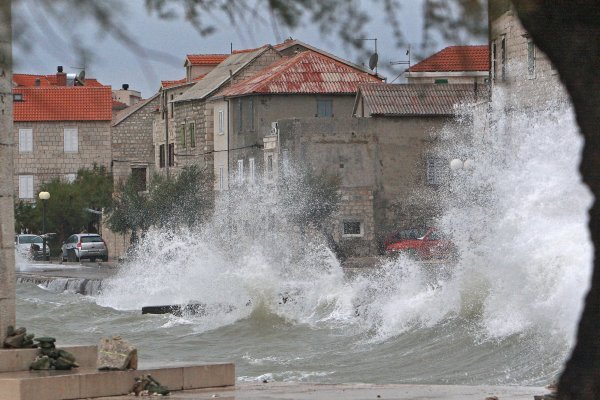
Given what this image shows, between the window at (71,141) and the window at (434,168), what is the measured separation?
34.0m

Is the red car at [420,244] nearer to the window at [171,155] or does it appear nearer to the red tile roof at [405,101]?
the red tile roof at [405,101]

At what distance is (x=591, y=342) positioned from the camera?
6.75m

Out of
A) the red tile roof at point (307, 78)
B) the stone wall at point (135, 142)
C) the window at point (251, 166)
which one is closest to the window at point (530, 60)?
the red tile roof at point (307, 78)

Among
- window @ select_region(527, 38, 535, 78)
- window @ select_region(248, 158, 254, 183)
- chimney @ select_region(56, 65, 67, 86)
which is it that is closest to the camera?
window @ select_region(527, 38, 535, 78)

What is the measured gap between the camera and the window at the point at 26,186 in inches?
3361

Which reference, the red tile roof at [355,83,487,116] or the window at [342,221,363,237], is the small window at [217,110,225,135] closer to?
Result: the red tile roof at [355,83,487,116]

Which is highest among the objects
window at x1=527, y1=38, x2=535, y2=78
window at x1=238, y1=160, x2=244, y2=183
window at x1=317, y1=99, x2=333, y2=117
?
window at x1=317, y1=99, x2=333, y2=117

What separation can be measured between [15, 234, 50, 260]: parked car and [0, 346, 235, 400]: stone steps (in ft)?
156

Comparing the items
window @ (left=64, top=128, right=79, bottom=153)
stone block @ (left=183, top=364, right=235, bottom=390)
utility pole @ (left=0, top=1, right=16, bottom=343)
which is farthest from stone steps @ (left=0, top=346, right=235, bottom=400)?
window @ (left=64, top=128, right=79, bottom=153)

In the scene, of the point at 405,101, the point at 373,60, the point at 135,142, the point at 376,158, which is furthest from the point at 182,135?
the point at 373,60

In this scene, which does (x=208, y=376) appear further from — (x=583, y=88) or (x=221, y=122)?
(x=221, y=122)

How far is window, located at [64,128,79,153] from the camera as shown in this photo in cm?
8556

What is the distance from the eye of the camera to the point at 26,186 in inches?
3369

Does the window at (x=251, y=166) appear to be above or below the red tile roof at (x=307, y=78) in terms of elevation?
below
